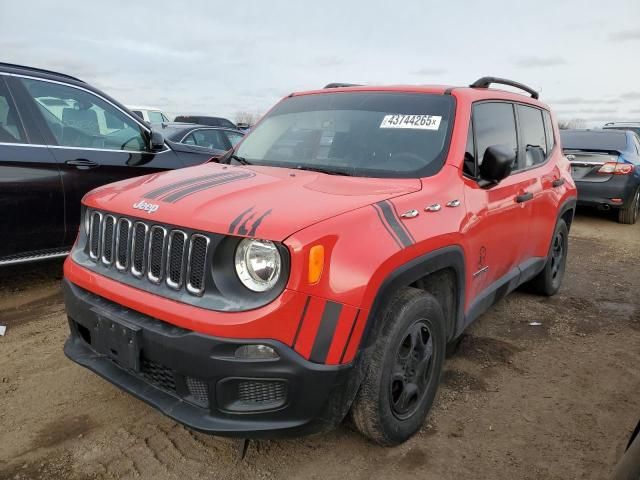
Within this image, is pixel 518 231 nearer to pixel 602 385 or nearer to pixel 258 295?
pixel 602 385

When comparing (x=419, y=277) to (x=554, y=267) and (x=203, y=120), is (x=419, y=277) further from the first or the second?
(x=203, y=120)

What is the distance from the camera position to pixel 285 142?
344 cm

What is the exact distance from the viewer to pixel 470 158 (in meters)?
3.07

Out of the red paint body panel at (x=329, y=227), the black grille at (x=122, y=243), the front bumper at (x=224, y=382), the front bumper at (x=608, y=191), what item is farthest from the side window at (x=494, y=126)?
the front bumper at (x=608, y=191)

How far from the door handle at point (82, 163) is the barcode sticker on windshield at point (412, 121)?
8.80 feet

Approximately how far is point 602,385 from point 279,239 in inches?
99.1

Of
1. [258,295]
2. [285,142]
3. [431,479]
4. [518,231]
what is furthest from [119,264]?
[518,231]

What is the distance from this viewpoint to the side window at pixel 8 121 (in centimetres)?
408

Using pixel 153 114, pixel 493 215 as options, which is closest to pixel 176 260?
pixel 493 215

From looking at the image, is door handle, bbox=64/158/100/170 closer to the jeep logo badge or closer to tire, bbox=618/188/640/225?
the jeep logo badge

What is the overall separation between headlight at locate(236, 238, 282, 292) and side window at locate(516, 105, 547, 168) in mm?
2556

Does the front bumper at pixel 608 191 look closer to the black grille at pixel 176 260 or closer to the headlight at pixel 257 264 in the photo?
the headlight at pixel 257 264

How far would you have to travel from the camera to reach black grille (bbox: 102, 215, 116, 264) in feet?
8.28

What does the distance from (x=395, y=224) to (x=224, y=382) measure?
3.20 feet
